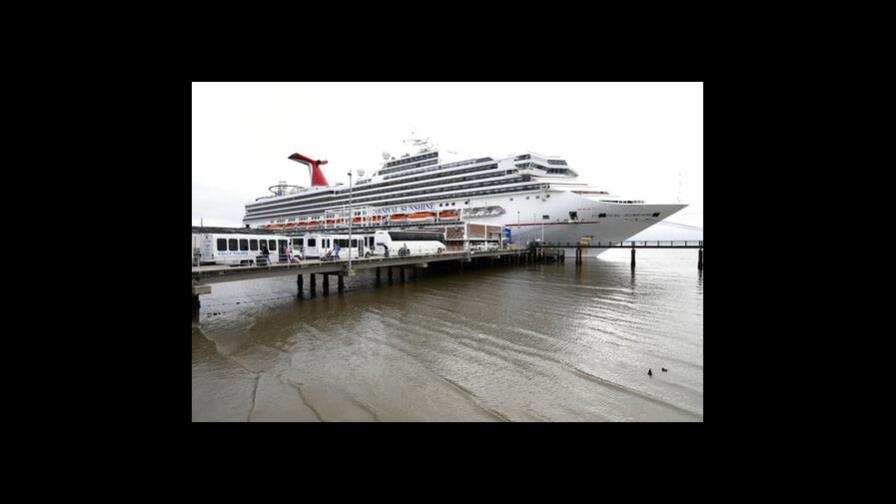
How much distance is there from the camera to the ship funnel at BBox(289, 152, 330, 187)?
6338 centimetres

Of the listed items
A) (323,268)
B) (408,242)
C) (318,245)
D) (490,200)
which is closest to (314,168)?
(490,200)

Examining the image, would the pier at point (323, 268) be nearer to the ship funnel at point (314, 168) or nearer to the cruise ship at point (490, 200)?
the cruise ship at point (490, 200)

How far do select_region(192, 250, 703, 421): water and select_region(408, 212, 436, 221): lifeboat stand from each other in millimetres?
31359

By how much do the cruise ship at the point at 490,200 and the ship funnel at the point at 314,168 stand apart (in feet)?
12.0

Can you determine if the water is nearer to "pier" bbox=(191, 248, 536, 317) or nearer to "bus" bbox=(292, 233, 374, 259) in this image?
"pier" bbox=(191, 248, 536, 317)

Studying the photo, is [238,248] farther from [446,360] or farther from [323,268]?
[446,360]

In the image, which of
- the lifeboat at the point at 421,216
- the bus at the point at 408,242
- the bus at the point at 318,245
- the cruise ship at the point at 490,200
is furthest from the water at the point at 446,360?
the lifeboat at the point at 421,216

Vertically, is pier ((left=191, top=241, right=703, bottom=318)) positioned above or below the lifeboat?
below

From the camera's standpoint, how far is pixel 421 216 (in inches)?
1841

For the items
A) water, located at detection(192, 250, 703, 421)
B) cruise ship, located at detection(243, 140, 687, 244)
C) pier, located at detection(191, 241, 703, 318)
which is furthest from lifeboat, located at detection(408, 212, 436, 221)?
water, located at detection(192, 250, 703, 421)

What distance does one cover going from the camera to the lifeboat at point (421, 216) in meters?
45.8

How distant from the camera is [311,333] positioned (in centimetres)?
988
